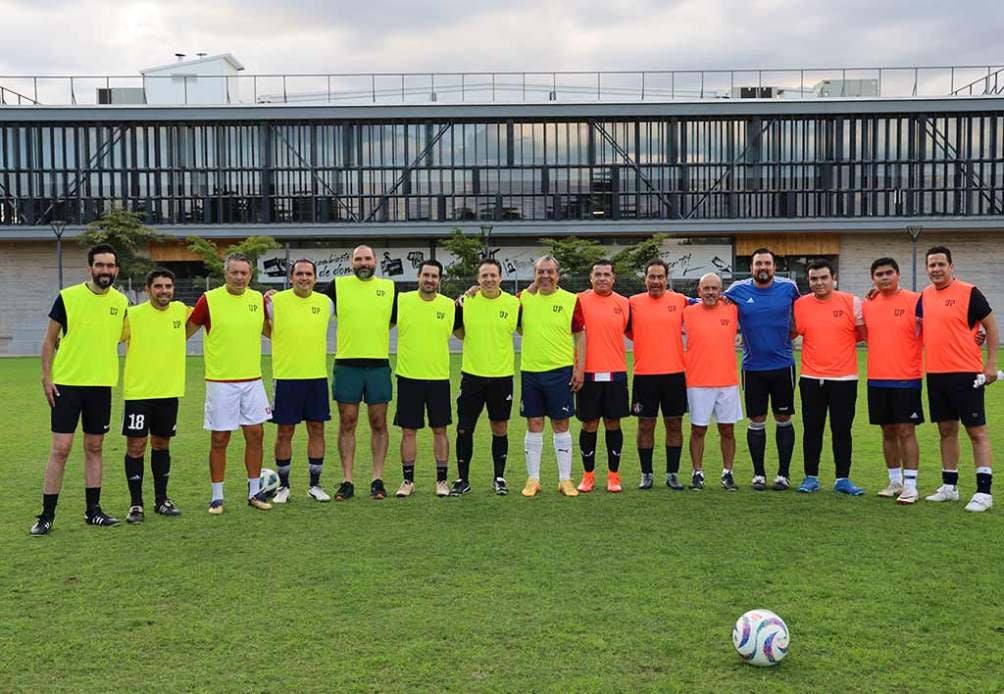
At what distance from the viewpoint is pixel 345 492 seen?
27.6 feet

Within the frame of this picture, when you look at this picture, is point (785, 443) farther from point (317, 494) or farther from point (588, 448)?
point (317, 494)

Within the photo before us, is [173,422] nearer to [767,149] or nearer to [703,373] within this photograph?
[703,373]

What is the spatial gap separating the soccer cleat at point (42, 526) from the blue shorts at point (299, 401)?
1.86 meters

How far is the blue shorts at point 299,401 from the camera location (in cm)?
819

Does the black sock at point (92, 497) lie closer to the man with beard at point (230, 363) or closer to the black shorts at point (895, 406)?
the man with beard at point (230, 363)

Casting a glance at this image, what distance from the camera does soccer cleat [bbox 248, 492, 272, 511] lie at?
8008mm

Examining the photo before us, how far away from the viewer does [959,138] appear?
39.7 meters

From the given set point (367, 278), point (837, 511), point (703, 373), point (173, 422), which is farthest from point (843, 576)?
point (173, 422)

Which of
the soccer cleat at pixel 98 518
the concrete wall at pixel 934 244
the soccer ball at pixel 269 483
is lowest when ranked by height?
the soccer cleat at pixel 98 518

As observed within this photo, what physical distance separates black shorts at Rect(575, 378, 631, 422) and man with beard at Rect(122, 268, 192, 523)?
135 inches

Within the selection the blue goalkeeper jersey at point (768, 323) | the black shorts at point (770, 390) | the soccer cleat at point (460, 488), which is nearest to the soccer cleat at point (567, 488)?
the soccer cleat at point (460, 488)

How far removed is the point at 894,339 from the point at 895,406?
0.57 meters

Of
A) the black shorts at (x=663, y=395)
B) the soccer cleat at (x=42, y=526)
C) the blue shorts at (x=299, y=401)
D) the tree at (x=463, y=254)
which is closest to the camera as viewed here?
the soccer cleat at (x=42, y=526)

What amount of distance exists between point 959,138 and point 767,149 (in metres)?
7.79
